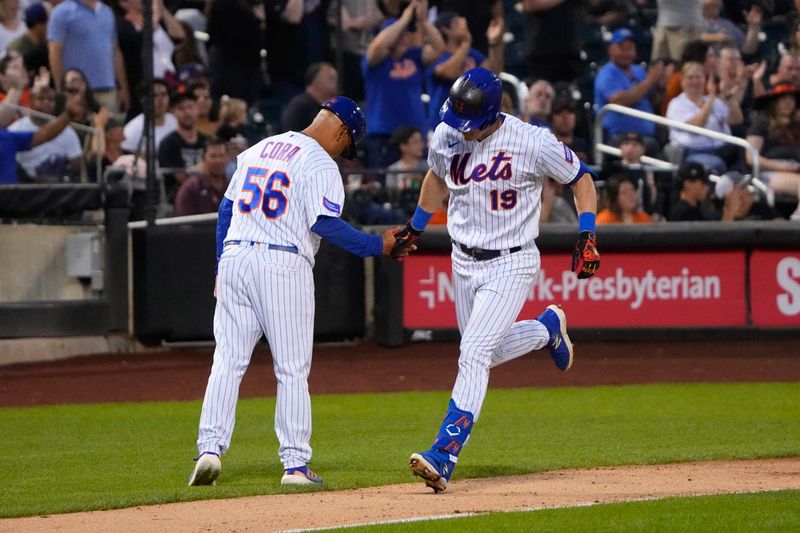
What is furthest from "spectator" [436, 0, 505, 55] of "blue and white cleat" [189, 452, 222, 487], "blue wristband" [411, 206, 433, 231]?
"blue and white cleat" [189, 452, 222, 487]

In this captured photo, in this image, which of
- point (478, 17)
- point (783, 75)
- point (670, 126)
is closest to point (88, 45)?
point (478, 17)

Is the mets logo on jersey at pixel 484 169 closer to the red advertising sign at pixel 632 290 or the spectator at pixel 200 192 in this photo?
the red advertising sign at pixel 632 290

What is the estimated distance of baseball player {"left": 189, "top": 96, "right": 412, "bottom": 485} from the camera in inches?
262

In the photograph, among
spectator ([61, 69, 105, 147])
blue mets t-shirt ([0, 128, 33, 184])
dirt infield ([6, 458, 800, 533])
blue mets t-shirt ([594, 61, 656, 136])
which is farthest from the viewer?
blue mets t-shirt ([594, 61, 656, 136])

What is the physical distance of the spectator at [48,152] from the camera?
1297 centimetres

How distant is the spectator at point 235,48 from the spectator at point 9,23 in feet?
6.67

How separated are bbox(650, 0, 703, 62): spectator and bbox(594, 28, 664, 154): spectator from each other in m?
0.72

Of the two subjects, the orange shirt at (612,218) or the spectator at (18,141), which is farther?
the orange shirt at (612,218)

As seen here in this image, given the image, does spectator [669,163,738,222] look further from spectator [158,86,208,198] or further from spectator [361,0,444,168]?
spectator [158,86,208,198]

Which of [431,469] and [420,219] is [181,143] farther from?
[431,469]

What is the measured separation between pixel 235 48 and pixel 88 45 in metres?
1.88

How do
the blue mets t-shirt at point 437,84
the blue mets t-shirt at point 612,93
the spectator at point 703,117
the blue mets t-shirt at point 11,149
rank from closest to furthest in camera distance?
1. the blue mets t-shirt at point 11,149
2. the spectator at point 703,117
3. the blue mets t-shirt at point 437,84
4. the blue mets t-shirt at point 612,93

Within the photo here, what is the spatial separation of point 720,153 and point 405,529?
10129mm

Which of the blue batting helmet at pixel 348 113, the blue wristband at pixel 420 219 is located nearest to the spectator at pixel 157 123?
the blue wristband at pixel 420 219
